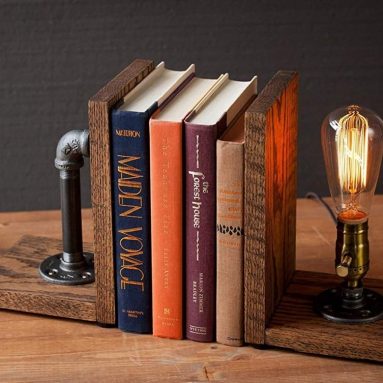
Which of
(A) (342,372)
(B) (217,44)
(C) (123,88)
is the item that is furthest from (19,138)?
(A) (342,372)

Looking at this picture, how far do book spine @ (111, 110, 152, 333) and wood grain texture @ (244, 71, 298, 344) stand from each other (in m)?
0.12

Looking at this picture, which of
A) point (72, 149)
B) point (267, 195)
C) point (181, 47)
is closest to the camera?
point (267, 195)

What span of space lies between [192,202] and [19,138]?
2.78ft

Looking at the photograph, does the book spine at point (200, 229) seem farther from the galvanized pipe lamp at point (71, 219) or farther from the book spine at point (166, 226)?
the galvanized pipe lamp at point (71, 219)

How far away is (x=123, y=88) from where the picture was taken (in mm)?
1215

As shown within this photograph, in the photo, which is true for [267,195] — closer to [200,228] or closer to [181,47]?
[200,228]

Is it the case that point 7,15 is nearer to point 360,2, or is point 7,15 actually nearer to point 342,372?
point 360,2

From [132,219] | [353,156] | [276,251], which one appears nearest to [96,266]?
[132,219]

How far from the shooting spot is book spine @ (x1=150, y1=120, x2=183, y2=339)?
1.16 meters

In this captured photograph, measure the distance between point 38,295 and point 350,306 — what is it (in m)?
0.36

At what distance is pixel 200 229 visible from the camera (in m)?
1.19

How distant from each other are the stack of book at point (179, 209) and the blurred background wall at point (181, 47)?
617 mm

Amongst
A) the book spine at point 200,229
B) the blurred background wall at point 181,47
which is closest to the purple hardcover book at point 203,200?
the book spine at point 200,229

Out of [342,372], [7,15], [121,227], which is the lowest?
[342,372]
